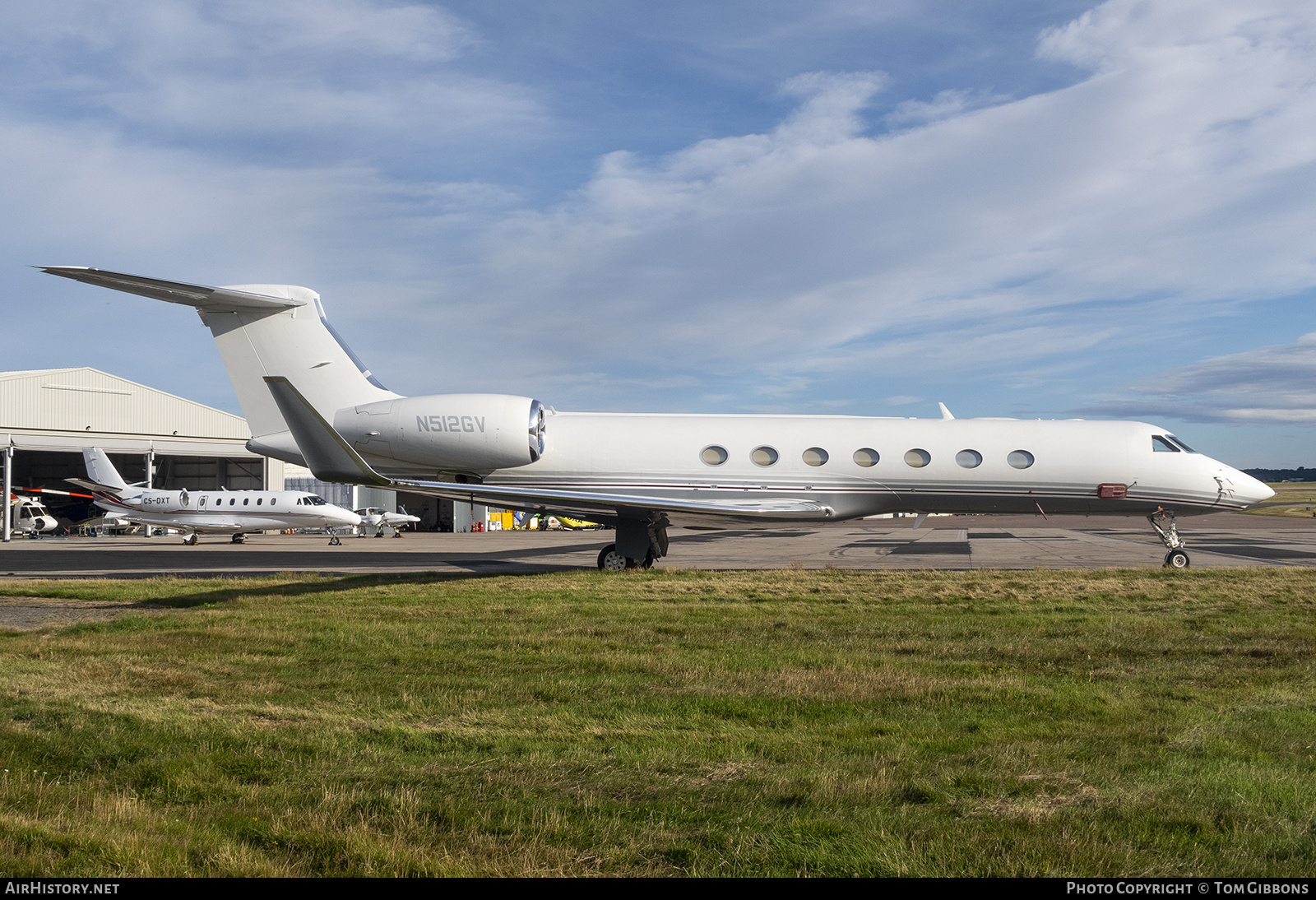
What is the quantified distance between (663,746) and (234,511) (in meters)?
31.9

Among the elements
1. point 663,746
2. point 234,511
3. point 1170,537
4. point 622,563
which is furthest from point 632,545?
point 234,511

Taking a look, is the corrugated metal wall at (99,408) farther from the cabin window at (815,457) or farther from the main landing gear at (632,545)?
the cabin window at (815,457)

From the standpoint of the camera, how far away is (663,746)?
509 cm

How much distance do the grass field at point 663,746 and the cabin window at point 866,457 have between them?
6625mm

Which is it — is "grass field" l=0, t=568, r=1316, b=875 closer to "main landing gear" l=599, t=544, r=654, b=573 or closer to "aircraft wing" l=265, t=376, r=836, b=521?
"aircraft wing" l=265, t=376, r=836, b=521

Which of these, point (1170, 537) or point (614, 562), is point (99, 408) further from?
point (1170, 537)

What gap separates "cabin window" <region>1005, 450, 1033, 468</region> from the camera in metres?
16.8

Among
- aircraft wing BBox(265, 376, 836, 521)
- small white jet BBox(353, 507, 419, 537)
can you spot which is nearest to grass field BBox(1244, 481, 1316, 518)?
aircraft wing BBox(265, 376, 836, 521)

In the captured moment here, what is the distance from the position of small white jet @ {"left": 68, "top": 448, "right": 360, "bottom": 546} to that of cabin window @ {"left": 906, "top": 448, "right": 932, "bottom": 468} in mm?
22790

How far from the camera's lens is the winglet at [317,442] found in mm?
12305

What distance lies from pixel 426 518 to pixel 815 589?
155 feet

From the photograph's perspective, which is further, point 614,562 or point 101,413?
point 101,413

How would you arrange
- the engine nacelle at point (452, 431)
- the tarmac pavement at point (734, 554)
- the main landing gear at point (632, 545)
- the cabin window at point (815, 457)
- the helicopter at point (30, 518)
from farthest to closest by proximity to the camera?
1. the helicopter at point (30, 518)
2. the tarmac pavement at point (734, 554)
3. the main landing gear at point (632, 545)
4. the cabin window at point (815, 457)
5. the engine nacelle at point (452, 431)

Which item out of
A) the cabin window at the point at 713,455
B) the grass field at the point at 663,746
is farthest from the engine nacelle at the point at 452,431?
the grass field at the point at 663,746
